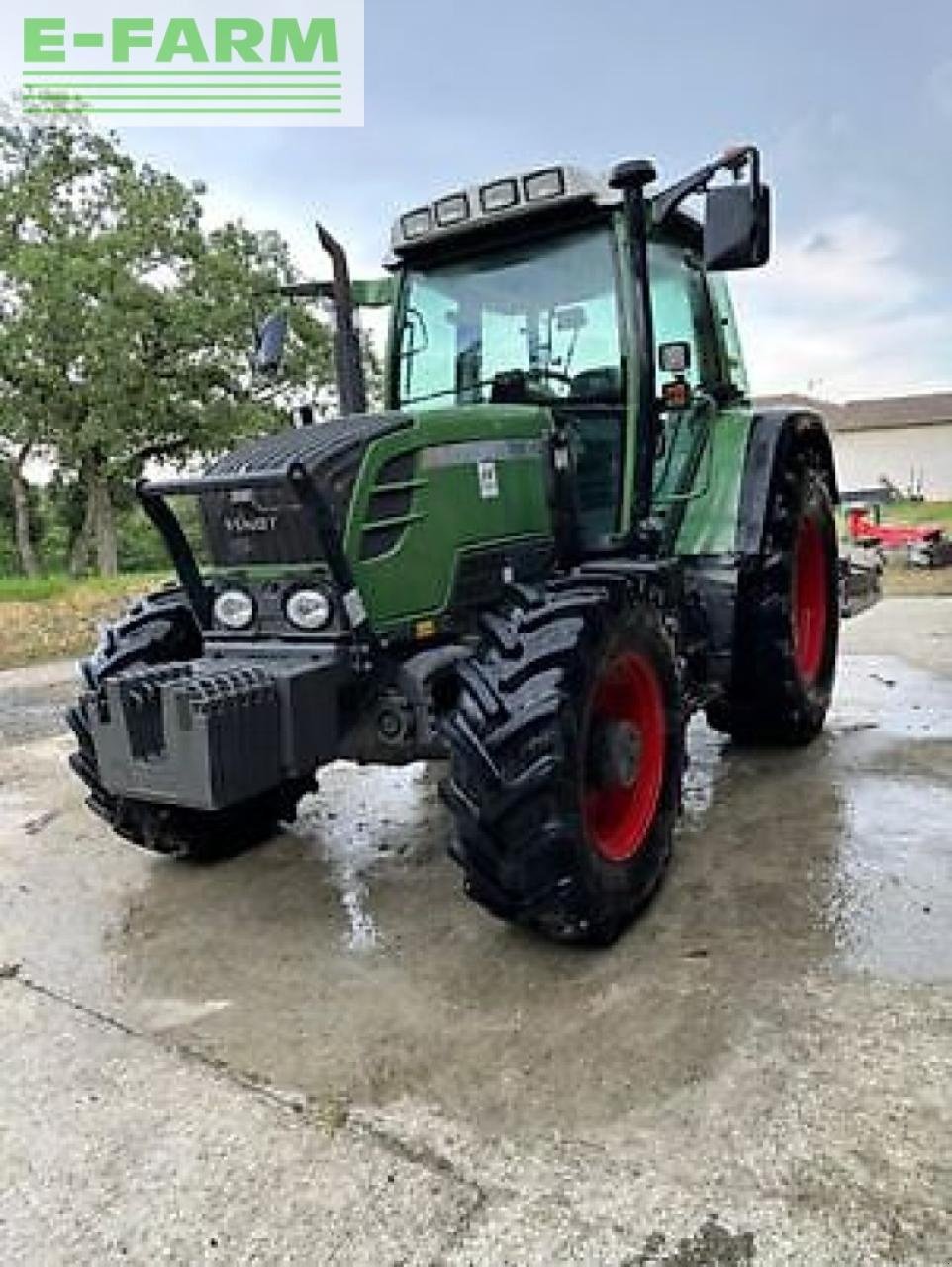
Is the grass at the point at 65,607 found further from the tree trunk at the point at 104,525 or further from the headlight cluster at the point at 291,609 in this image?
the tree trunk at the point at 104,525

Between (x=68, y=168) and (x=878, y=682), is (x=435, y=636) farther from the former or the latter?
(x=68, y=168)

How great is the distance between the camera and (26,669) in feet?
30.0

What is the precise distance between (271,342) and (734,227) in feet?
5.67

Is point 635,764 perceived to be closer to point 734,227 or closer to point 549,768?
point 549,768

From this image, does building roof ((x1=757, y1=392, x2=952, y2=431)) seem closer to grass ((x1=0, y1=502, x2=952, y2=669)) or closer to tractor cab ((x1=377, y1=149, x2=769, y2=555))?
grass ((x1=0, y1=502, x2=952, y2=669))

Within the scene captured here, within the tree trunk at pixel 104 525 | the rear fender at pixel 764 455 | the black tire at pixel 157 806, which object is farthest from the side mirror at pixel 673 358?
the tree trunk at pixel 104 525

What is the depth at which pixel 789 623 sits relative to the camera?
4.39m

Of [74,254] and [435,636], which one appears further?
[74,254]

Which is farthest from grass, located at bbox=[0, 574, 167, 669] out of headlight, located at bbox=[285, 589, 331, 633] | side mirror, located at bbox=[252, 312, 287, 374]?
headlight, located at bbox=[285, 589, 331, 633]

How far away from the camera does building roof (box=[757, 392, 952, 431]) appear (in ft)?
157

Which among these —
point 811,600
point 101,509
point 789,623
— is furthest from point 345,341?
point 101,509

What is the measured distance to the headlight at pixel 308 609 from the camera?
3.05 meters

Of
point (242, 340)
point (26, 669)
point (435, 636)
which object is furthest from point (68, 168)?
point (435, 636)

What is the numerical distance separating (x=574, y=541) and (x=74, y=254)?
728 inches
